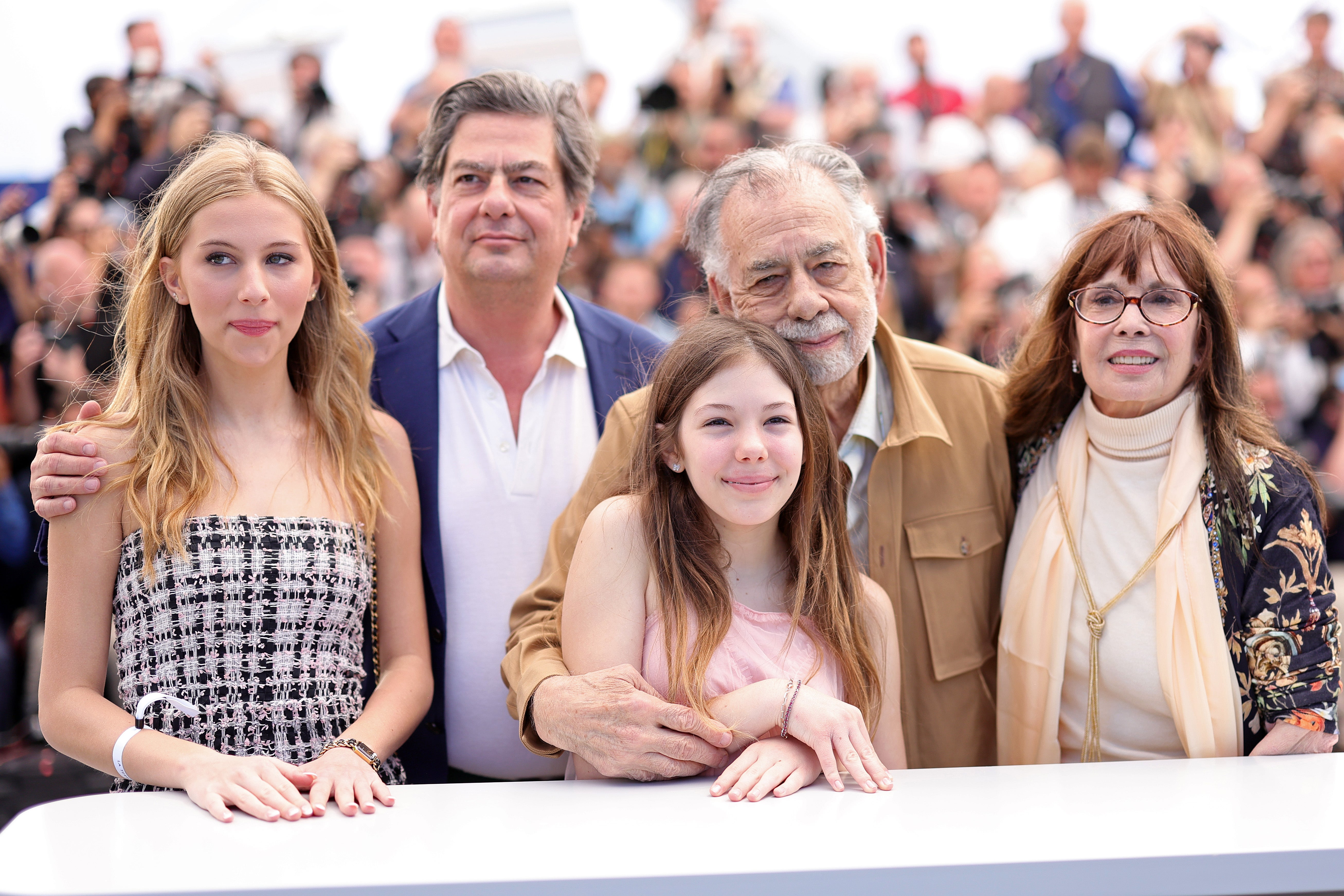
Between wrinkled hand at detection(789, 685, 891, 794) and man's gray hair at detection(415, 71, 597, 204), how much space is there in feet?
4.70

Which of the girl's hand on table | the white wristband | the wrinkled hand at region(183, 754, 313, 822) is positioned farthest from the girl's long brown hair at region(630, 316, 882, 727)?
the white wristband

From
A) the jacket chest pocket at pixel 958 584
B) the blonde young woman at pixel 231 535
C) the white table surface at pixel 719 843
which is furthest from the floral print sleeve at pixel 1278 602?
the blonde young woman at pixel 231 535

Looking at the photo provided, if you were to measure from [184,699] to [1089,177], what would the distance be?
5704mm

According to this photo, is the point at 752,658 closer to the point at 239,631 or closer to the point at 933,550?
the point at 933,550

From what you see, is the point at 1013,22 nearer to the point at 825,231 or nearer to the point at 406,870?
the point at 825,231

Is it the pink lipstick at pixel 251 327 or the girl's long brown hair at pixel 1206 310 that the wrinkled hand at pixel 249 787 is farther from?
the girl's long brown hair at pixel 1206 310

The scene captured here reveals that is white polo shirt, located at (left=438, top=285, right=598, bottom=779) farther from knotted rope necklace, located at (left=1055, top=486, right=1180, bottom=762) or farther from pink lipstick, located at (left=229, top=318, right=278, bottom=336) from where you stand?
knotted rope necklace, located at (left=1055, top=486, right=1180, bottom=762)

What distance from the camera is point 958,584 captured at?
215 centimetres

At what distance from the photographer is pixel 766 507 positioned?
175 centimetres

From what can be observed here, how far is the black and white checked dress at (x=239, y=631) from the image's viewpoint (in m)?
1.76

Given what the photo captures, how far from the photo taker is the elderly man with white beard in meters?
2.05

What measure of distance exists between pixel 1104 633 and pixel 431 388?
1.45 m

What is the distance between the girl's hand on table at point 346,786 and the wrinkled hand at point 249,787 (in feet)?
0.05

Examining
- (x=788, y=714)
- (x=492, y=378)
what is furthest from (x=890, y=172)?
→ (x=788, y=714)
